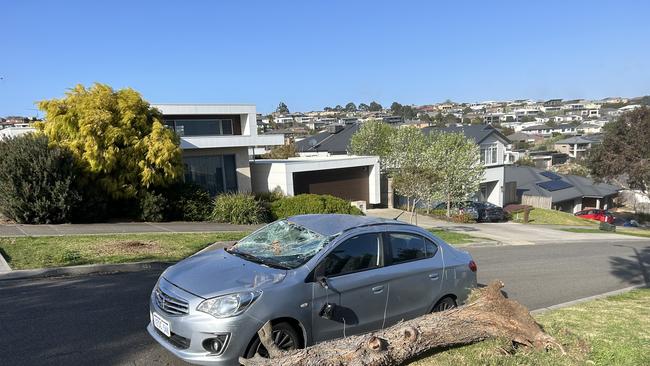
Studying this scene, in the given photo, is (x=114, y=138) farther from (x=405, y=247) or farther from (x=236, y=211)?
(x=405, y=247)

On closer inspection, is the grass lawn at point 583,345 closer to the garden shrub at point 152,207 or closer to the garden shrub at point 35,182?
the garden shrub at point 35,182

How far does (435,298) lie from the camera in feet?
19.9

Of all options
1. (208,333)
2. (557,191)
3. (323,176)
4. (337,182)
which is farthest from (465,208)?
(208,333)

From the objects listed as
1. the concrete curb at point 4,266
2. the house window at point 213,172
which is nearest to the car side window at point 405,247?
the concrete curb at point 4,266

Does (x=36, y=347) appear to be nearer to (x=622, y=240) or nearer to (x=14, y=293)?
(x=14, y=293)

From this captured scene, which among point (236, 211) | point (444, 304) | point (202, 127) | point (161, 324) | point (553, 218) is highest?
point (202, 127)

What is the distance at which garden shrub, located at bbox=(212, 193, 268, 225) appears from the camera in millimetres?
17281

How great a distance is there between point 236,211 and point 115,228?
4802 millimetres

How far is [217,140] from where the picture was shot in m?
23.2

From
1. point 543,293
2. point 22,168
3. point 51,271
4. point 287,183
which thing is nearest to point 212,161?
point 287,183

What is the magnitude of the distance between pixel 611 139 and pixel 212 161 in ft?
113

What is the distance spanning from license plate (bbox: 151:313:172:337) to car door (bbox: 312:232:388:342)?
1.44m

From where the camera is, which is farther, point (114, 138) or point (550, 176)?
point (550, 176)

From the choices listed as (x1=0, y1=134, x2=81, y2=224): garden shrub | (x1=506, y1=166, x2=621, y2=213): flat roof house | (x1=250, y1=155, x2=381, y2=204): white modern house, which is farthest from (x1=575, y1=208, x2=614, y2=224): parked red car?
(x1=0, y1=134, x2=81, y2=224): garden shrub
